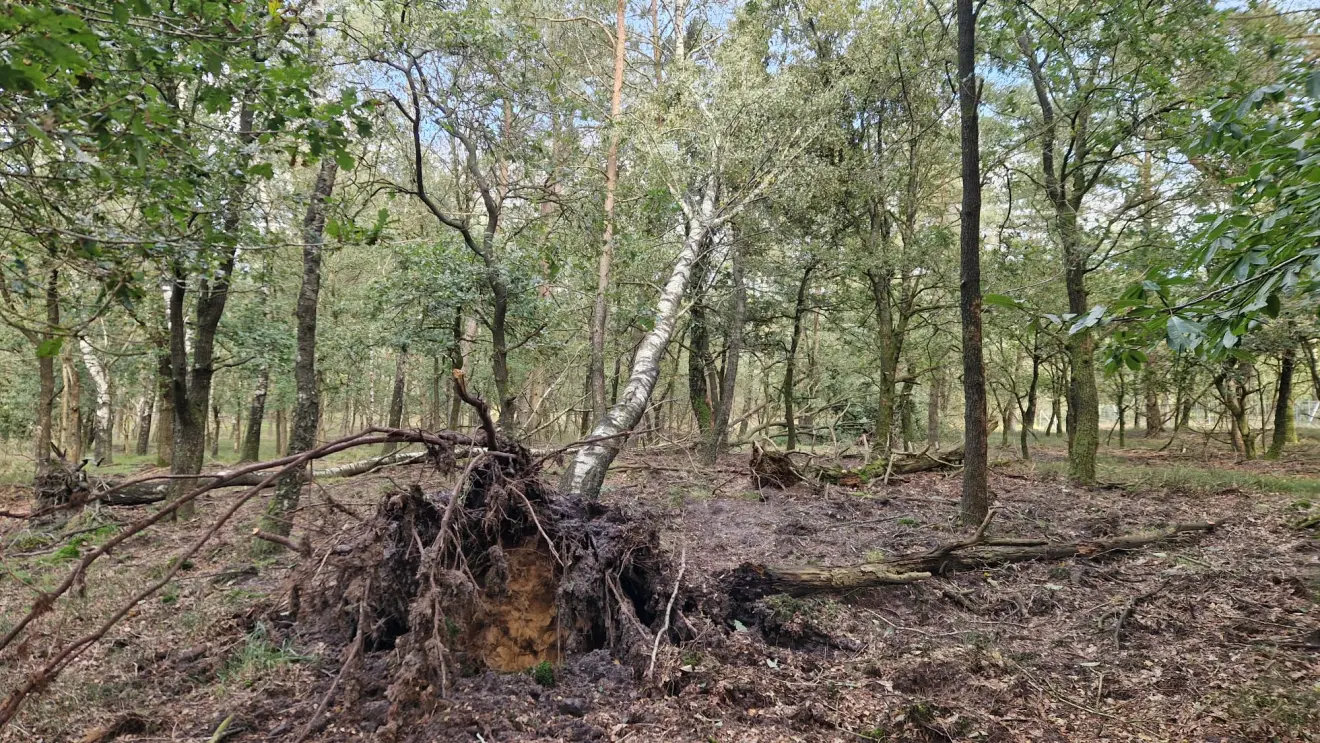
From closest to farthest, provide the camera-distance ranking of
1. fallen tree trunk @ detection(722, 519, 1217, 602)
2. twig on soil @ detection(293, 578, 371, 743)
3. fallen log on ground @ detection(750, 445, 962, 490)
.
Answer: twig on soil @ detection(293, 578, 371, 743) → fallen tree trunk @ detection(722, 519, 1217, 602) → fallen log on ground @ detection(750, 445, 962, 490)

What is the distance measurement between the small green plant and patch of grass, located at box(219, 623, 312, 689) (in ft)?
4.41

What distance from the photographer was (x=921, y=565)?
4.89m

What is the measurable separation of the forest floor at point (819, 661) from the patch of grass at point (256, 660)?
0.01 m

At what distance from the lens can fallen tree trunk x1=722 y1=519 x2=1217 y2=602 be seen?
4.21 metres

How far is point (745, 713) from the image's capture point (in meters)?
2.96

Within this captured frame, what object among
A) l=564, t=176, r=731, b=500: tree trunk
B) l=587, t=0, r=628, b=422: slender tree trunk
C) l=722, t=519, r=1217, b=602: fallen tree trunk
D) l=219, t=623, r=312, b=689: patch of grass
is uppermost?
l=587, t=0, r=628, b=422: slender tree trunk

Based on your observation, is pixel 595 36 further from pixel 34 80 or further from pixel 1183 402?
pixel 1183 402

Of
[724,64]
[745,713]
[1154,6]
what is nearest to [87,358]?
[724,64]

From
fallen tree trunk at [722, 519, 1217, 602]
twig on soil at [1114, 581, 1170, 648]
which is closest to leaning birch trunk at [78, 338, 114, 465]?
fallen tree trunk at [722, 519, 1217, 602]

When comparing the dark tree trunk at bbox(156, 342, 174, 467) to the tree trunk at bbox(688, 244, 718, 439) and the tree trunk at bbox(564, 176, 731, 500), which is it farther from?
the tree trunk at bbox(688, 244, 718, 439)

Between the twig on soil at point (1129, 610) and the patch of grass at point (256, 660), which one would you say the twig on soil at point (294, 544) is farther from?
the twig on soil at point (1129, 610)

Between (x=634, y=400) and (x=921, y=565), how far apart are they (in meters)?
3.00

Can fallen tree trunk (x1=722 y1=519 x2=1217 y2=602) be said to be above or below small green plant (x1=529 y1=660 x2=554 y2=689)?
above

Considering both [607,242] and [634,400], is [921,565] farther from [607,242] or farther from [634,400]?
[607,242]
